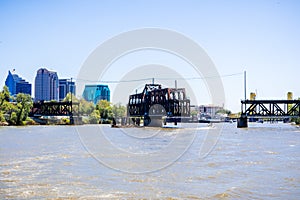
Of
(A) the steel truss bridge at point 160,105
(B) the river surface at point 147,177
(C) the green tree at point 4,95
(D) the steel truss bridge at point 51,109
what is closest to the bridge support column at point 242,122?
(A) the steel truss bridge at point 160,105

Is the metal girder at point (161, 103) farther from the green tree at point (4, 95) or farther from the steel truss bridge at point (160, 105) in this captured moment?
the green tree at point (4, 95)

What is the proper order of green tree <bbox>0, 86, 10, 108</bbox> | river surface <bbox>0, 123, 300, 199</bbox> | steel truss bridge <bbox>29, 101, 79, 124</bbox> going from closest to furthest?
1. river surface <bbox>0, 123, 300, 199</bbox>
2. green tree <bbox>0, 86, 10, 108</bbox>
3. steel truss bridge <bbox>29, 101, 79, 124</bbox>

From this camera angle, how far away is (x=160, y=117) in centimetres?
16062

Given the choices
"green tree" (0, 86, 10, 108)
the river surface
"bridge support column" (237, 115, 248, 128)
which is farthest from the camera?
"bridge support column" (237, 115, 248, 128)

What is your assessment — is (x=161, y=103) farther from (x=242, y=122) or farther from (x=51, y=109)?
(x=51, y=109)

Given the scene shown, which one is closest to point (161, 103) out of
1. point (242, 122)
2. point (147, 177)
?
point (242, 122)

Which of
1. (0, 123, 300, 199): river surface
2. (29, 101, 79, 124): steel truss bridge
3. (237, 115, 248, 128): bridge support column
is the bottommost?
(0, 123, 300, 199): river surface

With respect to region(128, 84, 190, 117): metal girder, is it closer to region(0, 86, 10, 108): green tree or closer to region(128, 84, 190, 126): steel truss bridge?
region(128, 84, 190, 126): steel truss bridge

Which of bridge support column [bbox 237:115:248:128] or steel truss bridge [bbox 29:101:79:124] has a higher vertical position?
steel truss bridge [bbox 29:101:79:124]

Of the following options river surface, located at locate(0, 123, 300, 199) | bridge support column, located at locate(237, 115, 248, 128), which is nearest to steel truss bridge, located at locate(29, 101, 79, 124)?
bridge support column, located at locate(237, 115, 248, 128)

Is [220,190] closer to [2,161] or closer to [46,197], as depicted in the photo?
[46,197]

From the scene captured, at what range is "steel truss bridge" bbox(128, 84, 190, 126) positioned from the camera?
516ft

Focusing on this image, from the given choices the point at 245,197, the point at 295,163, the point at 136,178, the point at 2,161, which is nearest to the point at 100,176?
the point at 136,178

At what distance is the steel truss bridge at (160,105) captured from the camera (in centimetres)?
15712
